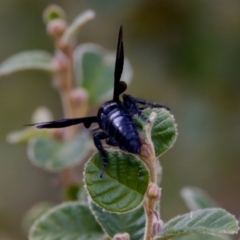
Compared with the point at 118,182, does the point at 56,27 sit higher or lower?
higher

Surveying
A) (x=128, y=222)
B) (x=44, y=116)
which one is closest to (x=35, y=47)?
(x=44, y=116)

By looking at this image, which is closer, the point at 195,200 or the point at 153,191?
the point at 153,191

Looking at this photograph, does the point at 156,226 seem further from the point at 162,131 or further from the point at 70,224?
the point at 70,224

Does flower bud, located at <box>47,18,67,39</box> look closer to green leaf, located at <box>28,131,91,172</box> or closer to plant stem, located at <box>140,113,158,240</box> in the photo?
green leaf, located at <box>28,131,91,172</box>

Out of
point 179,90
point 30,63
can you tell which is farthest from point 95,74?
point 179,90

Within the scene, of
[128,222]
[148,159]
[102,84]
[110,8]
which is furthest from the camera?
[110,8]

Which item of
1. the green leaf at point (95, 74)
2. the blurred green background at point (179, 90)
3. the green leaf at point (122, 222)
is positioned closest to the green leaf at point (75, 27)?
the green leaf at point (95, 74)

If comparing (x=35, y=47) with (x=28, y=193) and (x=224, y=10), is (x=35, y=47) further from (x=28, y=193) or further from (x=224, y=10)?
(x=224, y=10)

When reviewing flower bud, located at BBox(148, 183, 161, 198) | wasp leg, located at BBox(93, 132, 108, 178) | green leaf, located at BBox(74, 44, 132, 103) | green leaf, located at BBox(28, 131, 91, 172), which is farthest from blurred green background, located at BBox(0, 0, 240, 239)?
flower bud, located at BBox(148, 183, 161, 198)
